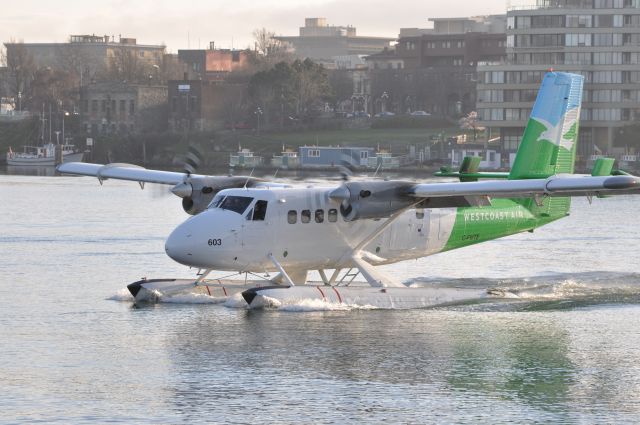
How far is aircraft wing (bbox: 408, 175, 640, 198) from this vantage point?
1356 inches

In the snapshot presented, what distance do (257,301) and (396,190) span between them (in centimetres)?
477

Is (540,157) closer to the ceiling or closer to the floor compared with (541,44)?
closer to the floor

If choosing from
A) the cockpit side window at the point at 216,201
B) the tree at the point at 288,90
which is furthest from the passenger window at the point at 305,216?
the tree at the point at 288,90

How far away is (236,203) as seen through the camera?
36250 mm

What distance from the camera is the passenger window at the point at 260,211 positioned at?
3612 centimetres

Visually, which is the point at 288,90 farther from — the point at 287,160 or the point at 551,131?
the point at 551,131

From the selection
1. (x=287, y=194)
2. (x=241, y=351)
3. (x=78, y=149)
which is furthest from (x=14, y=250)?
(x=78, y=149)

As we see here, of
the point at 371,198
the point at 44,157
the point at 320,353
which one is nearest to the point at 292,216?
the point at 371,198

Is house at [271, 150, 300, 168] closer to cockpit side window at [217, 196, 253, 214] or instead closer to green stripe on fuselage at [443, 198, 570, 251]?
green stripe on fuselage at [443, 198, 570, 251]

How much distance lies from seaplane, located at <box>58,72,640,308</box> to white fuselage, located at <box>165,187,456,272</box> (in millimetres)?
27

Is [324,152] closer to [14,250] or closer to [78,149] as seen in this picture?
[78,149]

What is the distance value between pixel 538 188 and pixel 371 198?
4.40 meters

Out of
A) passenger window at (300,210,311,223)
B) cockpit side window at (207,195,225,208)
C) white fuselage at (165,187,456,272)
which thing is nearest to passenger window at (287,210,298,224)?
white fuselage at (165,187,456,272)

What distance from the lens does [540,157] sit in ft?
139
